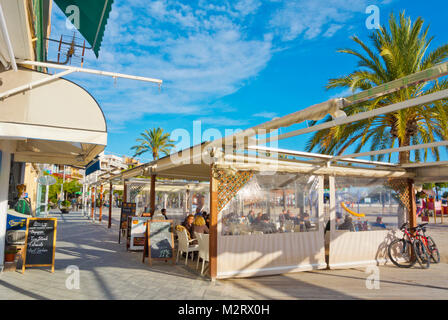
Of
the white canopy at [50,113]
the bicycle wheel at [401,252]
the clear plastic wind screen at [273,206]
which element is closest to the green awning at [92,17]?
the white canopy at [50,113]

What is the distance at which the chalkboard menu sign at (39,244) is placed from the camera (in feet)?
20.1

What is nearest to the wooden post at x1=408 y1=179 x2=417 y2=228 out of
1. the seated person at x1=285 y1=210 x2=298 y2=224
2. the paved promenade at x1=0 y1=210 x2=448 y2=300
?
the paved promenade at x1=0 y1=210 x2=448 y2=300

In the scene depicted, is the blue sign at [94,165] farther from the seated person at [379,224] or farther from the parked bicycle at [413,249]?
the parked bicycle at [413,249]

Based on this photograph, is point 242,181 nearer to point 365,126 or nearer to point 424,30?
point 365,126

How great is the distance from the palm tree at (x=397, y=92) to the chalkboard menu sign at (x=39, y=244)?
712cm

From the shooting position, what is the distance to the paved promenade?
4.99m

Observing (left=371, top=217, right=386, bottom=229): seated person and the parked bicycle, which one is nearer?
the parked bicycle

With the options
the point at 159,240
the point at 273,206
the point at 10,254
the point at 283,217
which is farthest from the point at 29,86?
the point at 283,217

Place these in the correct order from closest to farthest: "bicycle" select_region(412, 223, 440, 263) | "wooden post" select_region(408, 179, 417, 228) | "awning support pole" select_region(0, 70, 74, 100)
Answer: "awning support pole" select_region(0, 70, 74, 100) < "bicycle" select_region(412, 223, 440, 263) < "wooden post" select_region(408, 179, 417, 228)

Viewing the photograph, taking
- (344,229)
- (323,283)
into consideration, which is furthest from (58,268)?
(344,229)

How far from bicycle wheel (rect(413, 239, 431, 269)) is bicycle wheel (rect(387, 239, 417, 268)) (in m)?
0.17

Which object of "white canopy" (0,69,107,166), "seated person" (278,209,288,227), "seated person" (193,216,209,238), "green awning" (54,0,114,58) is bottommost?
"seated person" (193,216,209,238)

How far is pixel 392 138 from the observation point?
958cm

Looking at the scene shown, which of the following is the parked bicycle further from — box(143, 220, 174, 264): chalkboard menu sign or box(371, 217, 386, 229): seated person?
box(143, 220, 174, 264): chalkboard menu sign
